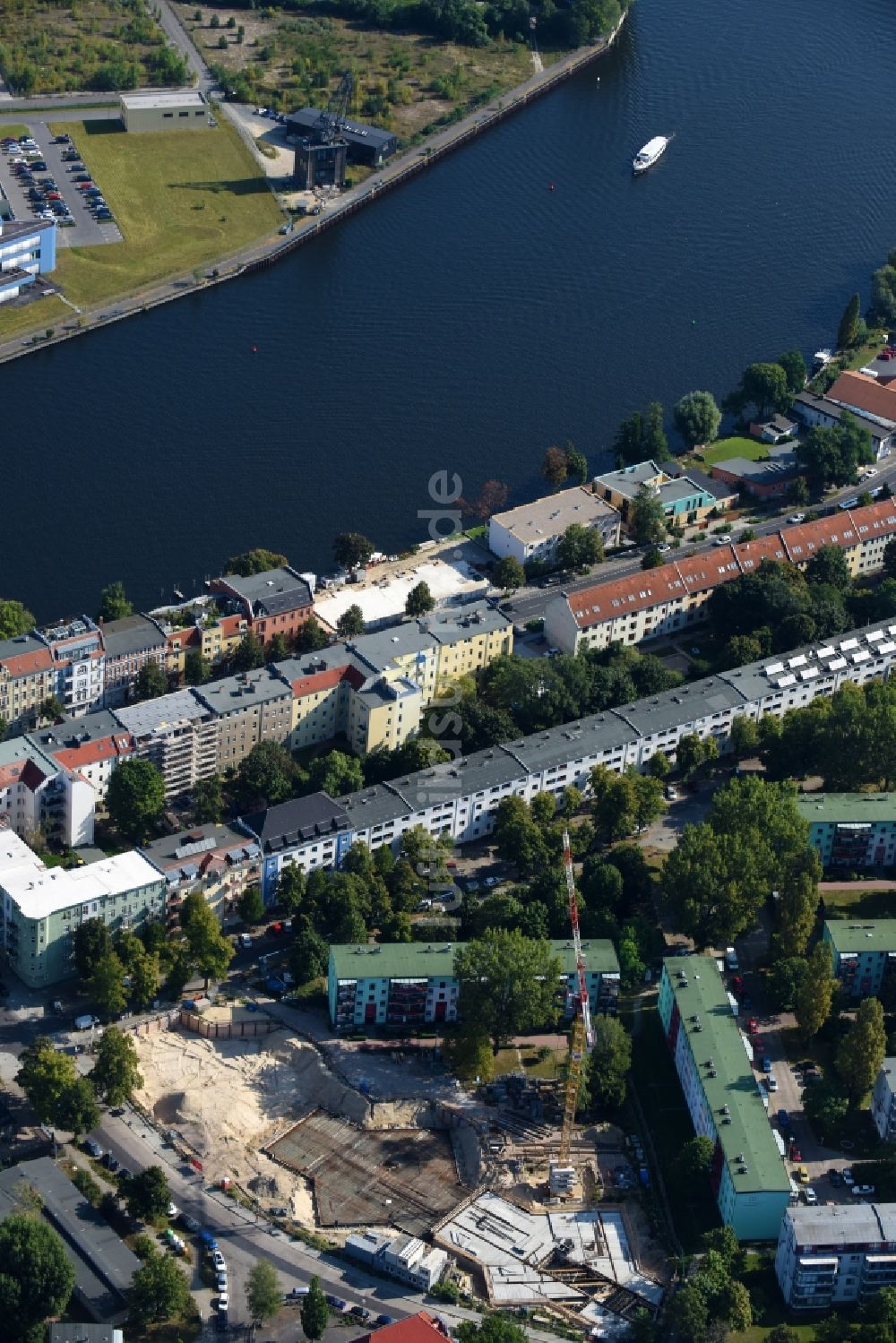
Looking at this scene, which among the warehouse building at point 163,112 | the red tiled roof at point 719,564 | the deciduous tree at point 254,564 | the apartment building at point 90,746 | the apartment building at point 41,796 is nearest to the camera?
the apartment building at point 41,796

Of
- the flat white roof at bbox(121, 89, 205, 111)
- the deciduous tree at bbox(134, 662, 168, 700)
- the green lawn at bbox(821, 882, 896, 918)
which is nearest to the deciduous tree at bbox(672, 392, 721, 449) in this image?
the green lawn at bbox(821, 882, 896, 918)

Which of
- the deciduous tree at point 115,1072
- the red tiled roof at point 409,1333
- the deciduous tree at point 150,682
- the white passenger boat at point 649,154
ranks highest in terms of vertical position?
the deciduous tree at point 150,682

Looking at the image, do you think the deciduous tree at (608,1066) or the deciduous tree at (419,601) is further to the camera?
the deciduous tree at (419,601)

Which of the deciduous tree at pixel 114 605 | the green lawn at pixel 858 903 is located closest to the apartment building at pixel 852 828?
the green lawn at pixel 858 903

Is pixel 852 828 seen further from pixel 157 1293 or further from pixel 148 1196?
pixel 157 1293

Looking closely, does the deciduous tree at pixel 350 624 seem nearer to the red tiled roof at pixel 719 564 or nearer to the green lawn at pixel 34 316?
the red tiled roof at pixel 719 564

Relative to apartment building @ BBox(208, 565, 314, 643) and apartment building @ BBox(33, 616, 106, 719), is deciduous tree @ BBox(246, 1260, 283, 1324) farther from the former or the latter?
apartment building @ BBox(208, 565, 314, 643)
